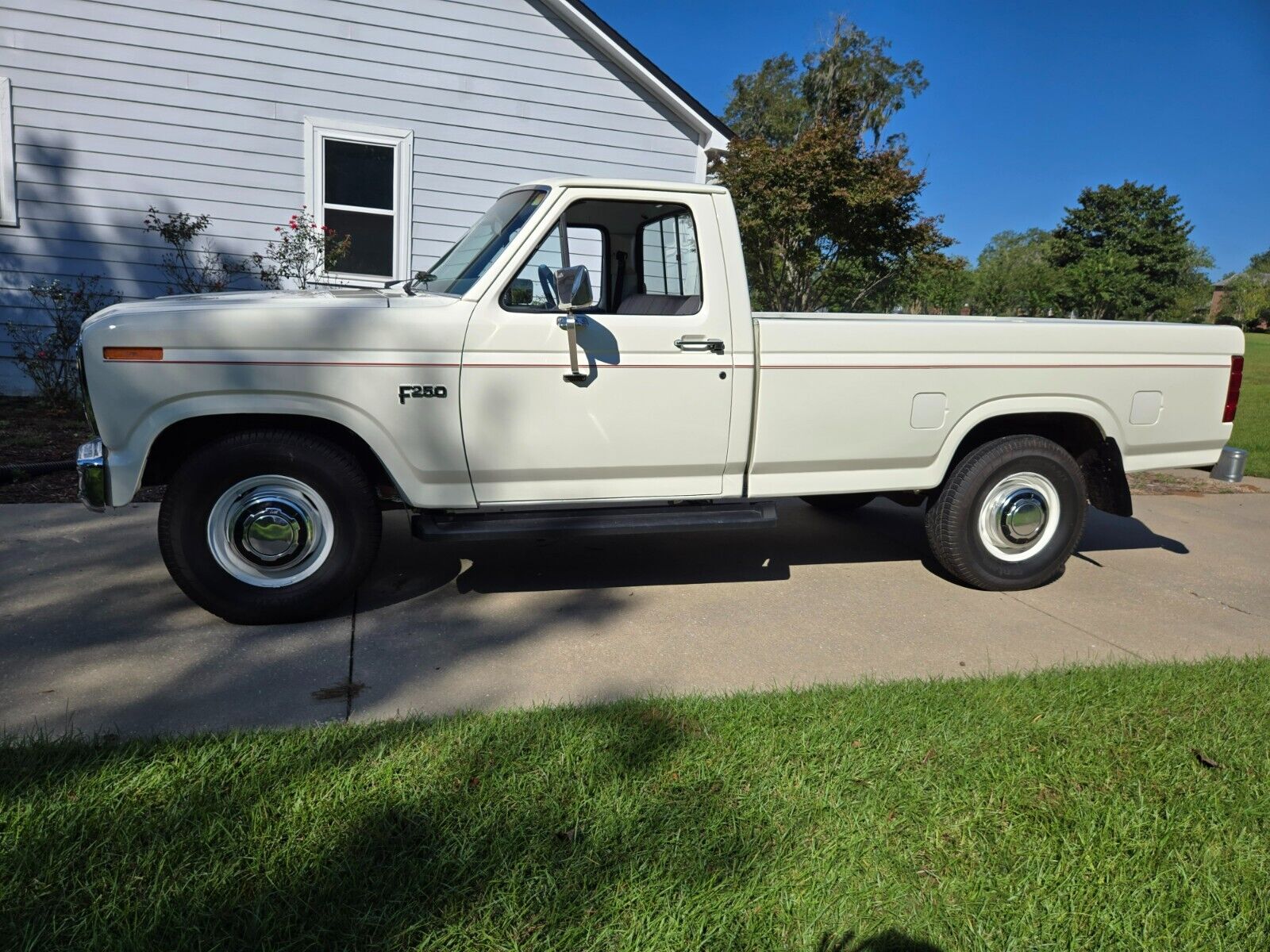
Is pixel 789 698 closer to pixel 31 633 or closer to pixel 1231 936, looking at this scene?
pixel 1231 936

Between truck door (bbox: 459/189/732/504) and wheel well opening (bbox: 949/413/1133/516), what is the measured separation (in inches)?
66.1

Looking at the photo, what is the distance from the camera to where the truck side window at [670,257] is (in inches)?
176

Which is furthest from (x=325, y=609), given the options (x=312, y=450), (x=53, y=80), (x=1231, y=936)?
(x=53, y=80)

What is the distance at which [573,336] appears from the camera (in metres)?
3.96

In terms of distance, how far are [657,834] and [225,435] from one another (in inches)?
106

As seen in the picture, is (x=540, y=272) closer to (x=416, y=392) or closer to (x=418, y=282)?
(x=416, y=392)

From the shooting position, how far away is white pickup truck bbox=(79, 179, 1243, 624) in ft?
12.5

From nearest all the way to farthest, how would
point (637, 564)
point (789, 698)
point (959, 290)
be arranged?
point (789, 698)
point (637, 564)
point (959, 290)

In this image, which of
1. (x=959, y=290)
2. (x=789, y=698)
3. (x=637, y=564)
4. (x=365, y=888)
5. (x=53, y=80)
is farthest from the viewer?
(x=959, y=290)

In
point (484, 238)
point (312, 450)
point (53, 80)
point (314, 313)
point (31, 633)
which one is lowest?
point (31, 633)

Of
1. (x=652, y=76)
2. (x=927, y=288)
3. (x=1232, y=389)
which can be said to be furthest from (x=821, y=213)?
(x=927, y=288)

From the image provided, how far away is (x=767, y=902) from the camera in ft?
7.49

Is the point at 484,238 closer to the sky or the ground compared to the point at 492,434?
closer to the sky

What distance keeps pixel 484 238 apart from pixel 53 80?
23.8 feet
